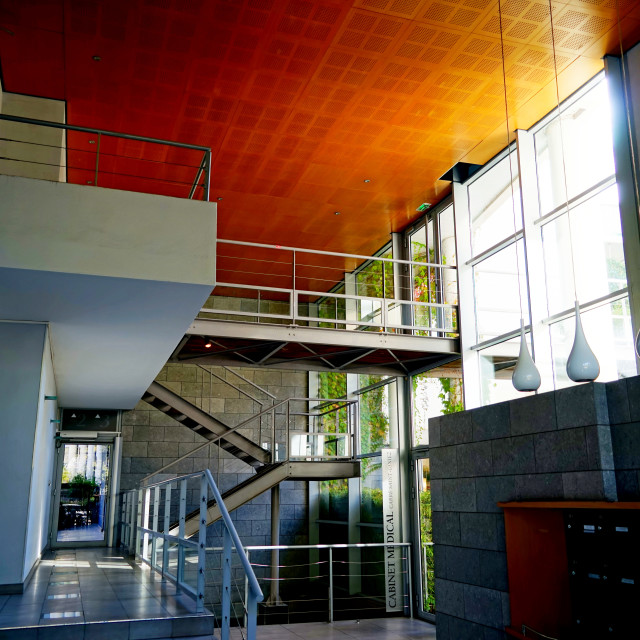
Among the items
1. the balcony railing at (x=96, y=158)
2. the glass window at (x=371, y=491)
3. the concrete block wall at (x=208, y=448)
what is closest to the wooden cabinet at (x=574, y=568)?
the balcony railing at (x=96, y=158)

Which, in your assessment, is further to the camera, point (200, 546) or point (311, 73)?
point (311, 73)

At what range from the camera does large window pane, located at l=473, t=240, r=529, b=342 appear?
8.03m

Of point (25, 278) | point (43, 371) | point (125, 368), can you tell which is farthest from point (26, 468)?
point (125, 368)

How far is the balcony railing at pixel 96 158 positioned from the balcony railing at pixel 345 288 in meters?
1.19

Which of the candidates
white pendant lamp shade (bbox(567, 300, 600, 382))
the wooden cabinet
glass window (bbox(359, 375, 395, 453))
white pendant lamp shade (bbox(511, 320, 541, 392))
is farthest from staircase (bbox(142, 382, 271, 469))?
white pendant lamp shade (bbox(567, 300, 600, 382))

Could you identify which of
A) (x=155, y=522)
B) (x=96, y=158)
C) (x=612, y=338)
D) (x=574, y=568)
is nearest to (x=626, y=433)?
(x=574, y=568)

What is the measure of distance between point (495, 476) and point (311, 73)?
14.4 ft

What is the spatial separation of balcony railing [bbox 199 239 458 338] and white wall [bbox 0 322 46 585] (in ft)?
9.32

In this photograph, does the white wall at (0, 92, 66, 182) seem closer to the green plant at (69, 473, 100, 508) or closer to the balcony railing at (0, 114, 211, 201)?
the balcony railing at (0, 114, 211, 201)

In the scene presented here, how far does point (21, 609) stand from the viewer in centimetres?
480

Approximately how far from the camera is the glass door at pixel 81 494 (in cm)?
1177

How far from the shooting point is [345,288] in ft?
40.8

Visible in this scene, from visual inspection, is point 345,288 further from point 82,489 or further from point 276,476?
point 82,489

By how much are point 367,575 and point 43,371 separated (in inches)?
235
